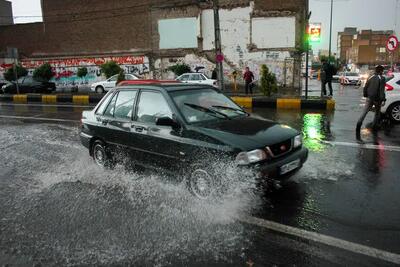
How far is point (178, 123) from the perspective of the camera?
4.87 meters

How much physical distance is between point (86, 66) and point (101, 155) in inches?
1224

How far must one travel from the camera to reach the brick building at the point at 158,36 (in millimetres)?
28359

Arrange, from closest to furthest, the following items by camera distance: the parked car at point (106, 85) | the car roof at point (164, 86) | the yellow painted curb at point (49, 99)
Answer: the car roof at point (164, 86)
the yellow painted curb at point (49, 99)
the parked car at point (106, 85)

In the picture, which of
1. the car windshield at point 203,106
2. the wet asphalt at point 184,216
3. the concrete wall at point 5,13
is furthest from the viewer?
the concrete wall at point 5,13

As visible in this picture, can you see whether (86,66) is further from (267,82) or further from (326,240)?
(326,240)

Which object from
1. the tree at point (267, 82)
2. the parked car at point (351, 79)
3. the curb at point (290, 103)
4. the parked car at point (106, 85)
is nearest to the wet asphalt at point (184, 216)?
the curb at point (290, 103)

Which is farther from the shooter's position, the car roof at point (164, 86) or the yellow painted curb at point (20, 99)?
the yellow painted curb at point (20, 99)

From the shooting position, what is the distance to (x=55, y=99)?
22172mm

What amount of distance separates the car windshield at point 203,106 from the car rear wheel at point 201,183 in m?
0.76

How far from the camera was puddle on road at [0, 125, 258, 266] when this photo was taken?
3.58 meters

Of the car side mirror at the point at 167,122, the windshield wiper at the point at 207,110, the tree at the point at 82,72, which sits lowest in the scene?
the car side mirror at the point at 167,122

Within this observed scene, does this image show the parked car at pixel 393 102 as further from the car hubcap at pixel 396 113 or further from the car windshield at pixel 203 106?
the car windshield at pixel 203 106

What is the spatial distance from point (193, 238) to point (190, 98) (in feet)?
7.34

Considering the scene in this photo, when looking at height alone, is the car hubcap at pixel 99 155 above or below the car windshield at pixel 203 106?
below
